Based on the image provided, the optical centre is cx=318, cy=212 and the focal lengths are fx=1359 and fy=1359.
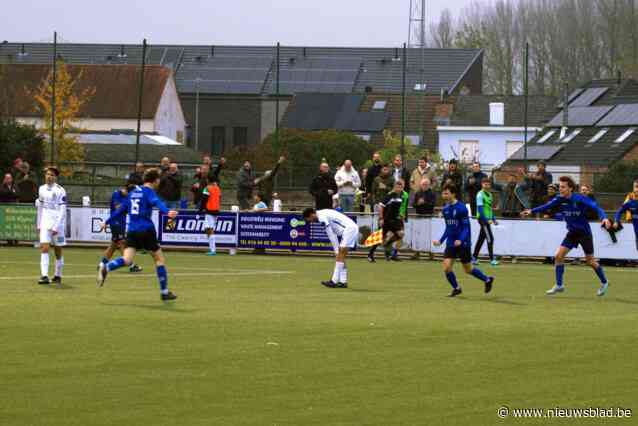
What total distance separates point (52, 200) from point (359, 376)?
39.3 ft

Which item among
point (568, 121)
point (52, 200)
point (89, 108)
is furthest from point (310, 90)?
point (52, 200)

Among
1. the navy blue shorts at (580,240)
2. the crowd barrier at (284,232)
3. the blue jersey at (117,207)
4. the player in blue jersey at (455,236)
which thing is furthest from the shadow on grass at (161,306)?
the crowd barrier at (284,232)

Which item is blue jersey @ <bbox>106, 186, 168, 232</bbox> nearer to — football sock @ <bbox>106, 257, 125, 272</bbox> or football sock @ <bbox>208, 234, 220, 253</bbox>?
football sock @ <bbox>106, 257, 125, 272</bbox>

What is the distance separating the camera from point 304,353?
43.3 ft

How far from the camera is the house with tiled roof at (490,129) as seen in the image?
315ft

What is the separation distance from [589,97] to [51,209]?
69088mm

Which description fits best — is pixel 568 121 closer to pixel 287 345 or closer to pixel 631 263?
pixel 631 263

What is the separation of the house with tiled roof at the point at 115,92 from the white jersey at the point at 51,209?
68.9m

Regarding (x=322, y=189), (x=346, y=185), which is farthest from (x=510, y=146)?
(x=322, y=189)

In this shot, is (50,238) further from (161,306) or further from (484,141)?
(484,141)

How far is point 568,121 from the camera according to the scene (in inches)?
3329

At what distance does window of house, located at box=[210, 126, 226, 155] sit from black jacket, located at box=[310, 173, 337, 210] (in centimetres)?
7810

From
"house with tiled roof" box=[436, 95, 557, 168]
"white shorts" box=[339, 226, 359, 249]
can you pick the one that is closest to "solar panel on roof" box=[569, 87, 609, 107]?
"house with tiled roof" box=[436, 95, 557, 168]
